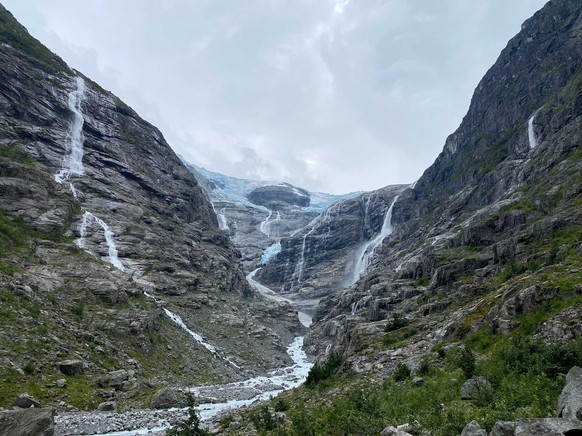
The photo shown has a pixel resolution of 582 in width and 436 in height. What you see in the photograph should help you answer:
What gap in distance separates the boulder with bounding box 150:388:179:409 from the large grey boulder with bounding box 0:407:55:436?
1575cm

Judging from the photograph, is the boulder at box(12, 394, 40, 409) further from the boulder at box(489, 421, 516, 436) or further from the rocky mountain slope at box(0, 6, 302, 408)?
the boulder at box(489, 421, 516, 436)

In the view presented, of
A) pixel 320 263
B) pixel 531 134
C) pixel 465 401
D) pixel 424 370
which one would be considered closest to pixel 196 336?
pixel 424 370

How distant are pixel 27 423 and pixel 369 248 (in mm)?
167524

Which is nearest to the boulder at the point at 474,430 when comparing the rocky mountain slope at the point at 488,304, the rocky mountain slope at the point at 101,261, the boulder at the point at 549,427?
the rocky mountain slope at the point at 488,304

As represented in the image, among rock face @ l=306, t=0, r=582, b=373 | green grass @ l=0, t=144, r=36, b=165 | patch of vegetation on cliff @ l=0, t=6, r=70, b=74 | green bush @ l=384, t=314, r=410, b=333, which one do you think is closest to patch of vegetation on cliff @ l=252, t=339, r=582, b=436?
rock face @ l=306, t=0, r=582, b=373

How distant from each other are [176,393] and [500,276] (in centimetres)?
3777

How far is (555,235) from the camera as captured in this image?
169ft

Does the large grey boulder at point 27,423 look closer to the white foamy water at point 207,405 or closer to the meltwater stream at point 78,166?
the white foamy water at point 207,405

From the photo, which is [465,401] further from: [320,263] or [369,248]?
[320,263]

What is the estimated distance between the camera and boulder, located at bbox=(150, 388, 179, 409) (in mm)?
31953

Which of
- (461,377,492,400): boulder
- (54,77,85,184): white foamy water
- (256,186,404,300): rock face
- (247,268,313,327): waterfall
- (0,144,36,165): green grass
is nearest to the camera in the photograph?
(461,377,492,400): boulder

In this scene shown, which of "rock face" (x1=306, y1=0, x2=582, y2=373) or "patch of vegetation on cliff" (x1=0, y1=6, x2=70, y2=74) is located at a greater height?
"patch of vegetation on cliff" (x1=0, y1=6, x2=70, y2=74)

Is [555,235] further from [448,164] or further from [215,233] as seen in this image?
[448,164]

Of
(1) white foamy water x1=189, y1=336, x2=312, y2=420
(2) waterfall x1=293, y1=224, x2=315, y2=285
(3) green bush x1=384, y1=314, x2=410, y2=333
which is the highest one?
(2) waterfall x1=293, y1=224, x2=315, y2=285
